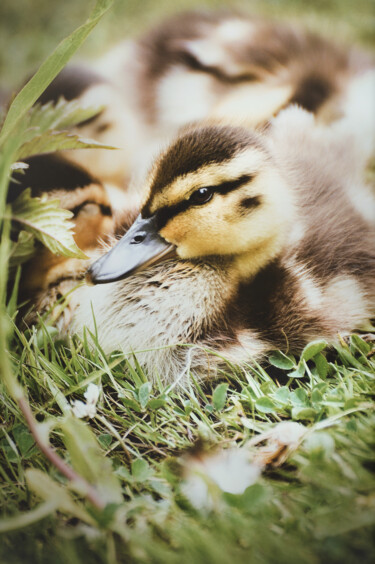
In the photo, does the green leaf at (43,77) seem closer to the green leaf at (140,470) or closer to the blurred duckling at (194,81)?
the blurred duckling at (194,81)

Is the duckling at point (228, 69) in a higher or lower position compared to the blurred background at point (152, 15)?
lower

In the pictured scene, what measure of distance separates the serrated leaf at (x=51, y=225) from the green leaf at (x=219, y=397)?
29 cm

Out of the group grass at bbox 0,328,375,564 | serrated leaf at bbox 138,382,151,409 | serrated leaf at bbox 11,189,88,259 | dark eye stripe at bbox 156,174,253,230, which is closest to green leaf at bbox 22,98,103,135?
serrated leaf at bbox 11,189,88,259

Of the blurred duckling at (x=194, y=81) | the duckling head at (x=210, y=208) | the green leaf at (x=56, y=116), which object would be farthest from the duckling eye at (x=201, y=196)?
the green leaf at (x=56, y=116)

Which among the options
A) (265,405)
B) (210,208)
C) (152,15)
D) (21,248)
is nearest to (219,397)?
(265,405)

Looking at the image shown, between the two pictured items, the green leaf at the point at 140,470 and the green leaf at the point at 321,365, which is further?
the green leaf at the point at 321,365

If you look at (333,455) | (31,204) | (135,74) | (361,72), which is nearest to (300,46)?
(361,72)

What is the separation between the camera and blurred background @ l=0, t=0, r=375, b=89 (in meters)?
1.00

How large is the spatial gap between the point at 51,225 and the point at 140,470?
0.39 m

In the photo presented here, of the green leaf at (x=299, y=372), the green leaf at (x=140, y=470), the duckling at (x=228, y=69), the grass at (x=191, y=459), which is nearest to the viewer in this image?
the grass at (x=191, y=459)

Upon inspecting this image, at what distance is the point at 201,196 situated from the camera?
0.75 metres

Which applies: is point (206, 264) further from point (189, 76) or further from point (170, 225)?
point (189, 76)

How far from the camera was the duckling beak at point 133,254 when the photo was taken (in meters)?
0.75

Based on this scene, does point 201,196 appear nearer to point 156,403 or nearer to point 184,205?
point 184,205
